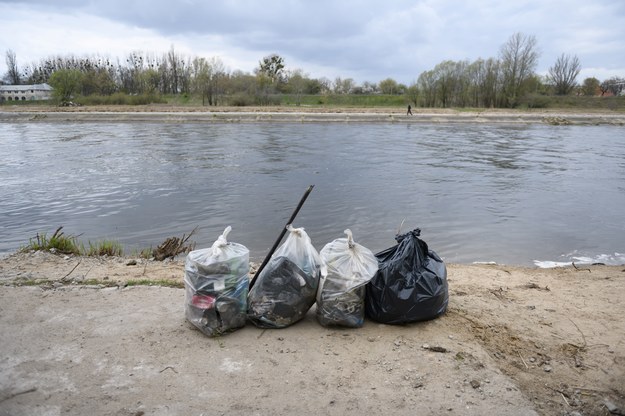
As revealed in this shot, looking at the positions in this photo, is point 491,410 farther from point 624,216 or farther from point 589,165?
point 589,165

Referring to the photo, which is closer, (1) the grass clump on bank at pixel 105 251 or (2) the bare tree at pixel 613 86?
(1) the grass clump on bank at pixel 105 251

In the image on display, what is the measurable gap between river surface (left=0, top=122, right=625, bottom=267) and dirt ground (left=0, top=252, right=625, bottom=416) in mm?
3128

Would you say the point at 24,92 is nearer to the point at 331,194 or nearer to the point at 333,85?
the point at 333,85

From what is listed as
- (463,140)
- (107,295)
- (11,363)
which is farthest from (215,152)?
(11,363)

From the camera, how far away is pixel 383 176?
15.8 m

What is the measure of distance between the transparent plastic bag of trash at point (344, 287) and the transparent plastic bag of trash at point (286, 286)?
0.10 meters

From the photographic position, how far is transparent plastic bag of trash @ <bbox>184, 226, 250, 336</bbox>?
4.07m

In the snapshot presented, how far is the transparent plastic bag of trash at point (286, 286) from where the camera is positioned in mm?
4203

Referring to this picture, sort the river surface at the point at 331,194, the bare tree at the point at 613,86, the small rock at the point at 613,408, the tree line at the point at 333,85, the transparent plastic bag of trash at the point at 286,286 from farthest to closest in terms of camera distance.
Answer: the bare tree at the point at 613,86 → the tree line at the point at 333,85 → the river surface at the point at 331,194 → the transparent plastic bag of trash at the point at 286,286 → the small rock at the point at 613,408

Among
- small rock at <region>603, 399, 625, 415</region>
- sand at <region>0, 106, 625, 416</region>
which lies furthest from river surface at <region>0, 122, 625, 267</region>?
small rock at <region>603, 399, 625, 415</region>

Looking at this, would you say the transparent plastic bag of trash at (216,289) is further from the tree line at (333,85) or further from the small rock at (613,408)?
the tree line at (333,85)

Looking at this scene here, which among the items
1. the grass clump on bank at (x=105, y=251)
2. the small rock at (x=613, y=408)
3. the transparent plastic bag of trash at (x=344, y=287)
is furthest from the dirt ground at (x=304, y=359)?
the grass clump on bank at (x=105, y=251)

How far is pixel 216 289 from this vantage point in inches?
160

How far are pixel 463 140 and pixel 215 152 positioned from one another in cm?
1497
